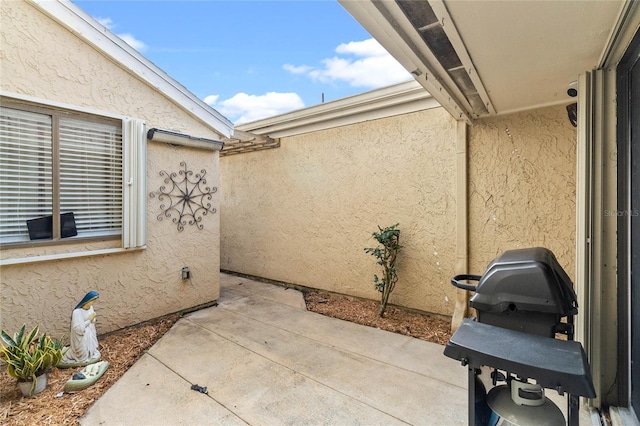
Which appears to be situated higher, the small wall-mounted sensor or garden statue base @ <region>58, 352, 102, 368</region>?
the small wall-mounted sensor

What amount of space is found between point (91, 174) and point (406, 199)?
196 inches

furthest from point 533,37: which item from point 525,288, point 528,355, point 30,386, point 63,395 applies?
point 30,386

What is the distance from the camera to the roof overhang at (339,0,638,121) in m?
1.88

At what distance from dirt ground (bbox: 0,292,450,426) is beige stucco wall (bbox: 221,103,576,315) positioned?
1.02 ft

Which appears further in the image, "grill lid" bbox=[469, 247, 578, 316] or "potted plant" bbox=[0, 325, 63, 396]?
"potted plant" bbox=[0, 325, 63, 396]

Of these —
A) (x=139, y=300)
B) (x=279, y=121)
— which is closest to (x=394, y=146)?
(x=279, y=121)

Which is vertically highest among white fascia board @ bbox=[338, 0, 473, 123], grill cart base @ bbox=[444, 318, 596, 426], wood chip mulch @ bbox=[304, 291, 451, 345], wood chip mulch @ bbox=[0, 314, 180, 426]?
white fascia board @ bbox=[338, 0, 473, 123]

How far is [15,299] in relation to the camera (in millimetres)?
3604

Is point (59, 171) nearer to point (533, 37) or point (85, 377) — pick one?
point (85, 377)

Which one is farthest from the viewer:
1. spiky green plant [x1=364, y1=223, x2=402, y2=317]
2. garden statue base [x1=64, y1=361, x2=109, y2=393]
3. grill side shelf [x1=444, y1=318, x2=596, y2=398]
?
spiky green plant [x1=364, y1=223, x2=402, y2=317]

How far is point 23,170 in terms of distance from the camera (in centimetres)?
371

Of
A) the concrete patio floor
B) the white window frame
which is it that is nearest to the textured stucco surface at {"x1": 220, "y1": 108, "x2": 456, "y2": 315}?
the concrete patio floor

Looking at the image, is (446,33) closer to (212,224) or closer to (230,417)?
(230,417)

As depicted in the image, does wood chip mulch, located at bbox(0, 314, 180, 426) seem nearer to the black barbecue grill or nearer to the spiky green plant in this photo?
the black barbecue grill
